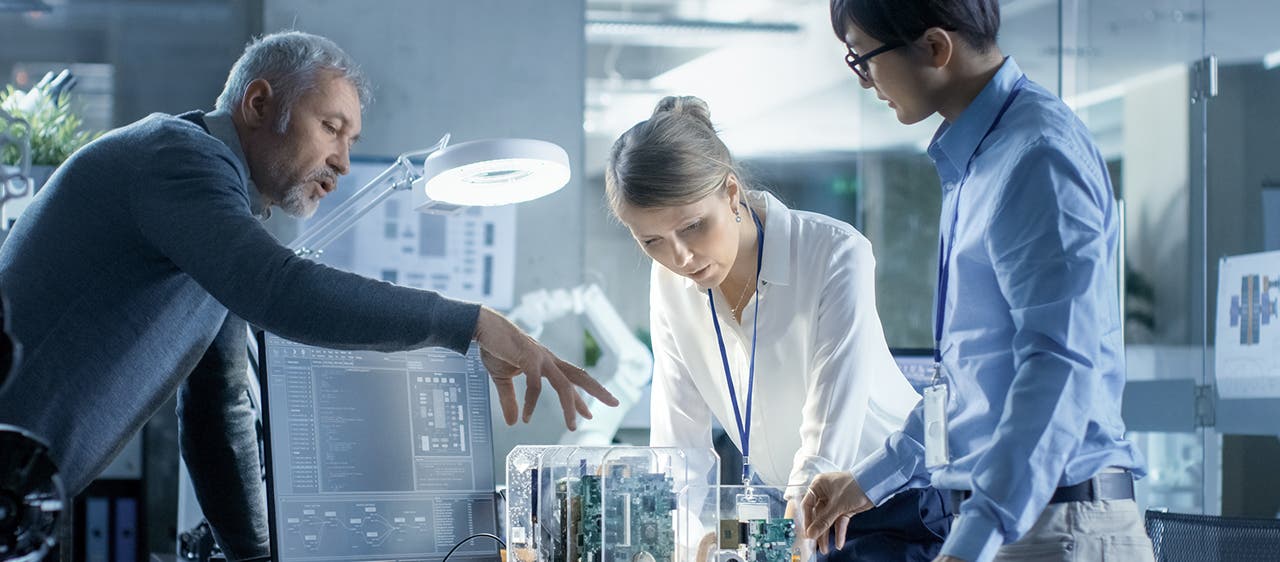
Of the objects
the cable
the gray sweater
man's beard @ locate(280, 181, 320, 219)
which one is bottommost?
the cable

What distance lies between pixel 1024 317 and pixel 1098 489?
0.21m

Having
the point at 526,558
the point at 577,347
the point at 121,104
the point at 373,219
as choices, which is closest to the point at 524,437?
the point at 577,347

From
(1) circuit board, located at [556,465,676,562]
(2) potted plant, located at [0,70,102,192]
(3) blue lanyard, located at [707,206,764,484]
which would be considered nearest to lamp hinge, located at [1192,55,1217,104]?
(3) blue lanyard, located at [707,206,764,484]

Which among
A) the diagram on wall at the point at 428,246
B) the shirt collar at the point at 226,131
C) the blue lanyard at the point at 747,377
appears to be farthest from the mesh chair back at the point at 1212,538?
the diagram on wall at the point at 428,246

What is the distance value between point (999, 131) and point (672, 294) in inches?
36.5

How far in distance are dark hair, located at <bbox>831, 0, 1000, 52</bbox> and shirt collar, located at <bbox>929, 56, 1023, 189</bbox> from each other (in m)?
0.04

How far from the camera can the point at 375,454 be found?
5.79ft

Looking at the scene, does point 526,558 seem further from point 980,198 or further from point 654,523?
point 980,198

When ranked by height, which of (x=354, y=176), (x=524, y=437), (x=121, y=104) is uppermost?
(x=121, y=104)

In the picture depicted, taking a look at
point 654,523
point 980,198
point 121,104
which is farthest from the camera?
point 121,104

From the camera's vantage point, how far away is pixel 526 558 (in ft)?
5.44

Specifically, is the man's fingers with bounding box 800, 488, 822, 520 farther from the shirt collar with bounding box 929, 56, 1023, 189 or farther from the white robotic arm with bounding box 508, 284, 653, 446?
the white robotic arm with bounding box 508, 284, 653, 446

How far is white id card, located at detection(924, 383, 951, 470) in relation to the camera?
1253mm

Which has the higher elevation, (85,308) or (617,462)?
(85,308)
